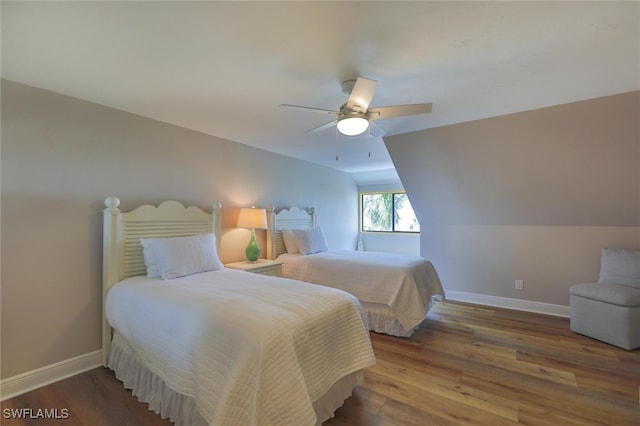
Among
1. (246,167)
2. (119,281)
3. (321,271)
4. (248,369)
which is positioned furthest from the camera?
(246,167)

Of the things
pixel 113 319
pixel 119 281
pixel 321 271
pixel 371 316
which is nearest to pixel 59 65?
pixel 119 281

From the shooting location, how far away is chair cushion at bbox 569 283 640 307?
277 cm

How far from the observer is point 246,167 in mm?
3904

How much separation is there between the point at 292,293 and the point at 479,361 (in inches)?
74.0

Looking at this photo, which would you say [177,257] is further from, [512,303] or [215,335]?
[512,303]

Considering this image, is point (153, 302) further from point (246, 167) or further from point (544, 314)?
point (544, 314)

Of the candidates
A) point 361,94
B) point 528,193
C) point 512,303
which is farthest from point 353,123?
point 512,303

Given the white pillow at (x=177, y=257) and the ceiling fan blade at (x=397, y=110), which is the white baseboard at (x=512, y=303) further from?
the white pillow at (x=177, y=257)

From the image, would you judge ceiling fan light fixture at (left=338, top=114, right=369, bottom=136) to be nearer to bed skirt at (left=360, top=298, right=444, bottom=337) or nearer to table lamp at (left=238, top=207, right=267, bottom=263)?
table lamp at (left=238, top=207, right=267, bottom=263)

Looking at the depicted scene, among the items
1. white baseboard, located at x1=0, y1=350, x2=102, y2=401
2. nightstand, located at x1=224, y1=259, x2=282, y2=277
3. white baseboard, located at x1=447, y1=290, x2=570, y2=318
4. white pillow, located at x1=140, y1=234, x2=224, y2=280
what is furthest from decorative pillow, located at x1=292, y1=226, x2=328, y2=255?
white baseboard, located at x1=0, y1=350, x2=102, y2=401

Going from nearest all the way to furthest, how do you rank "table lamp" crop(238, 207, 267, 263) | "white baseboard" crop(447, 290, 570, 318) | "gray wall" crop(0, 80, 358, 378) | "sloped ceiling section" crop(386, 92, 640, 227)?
"gray wall" crop(0, 80, 358, 378), "sloped ceiling section" crop(386, 92, 640, 227), "table lamp" crop(238, 207, 267, 263), "white baseboard" crop(447, 290, 570, 318)

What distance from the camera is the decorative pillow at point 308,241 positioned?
4.14m

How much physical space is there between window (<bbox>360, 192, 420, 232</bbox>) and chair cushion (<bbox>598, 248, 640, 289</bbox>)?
3107 millimetres

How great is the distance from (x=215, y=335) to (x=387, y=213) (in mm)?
5599
